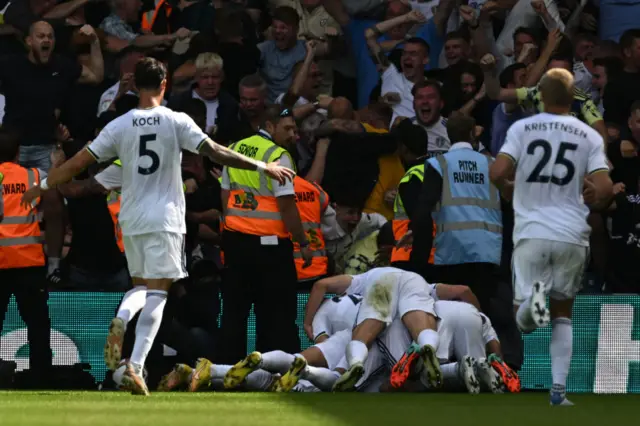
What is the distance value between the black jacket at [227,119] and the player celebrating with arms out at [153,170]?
385 cm

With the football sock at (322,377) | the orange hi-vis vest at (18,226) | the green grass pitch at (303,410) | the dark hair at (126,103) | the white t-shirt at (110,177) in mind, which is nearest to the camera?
the green grass pitch at (303,410)

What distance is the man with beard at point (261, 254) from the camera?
12891 millimetres

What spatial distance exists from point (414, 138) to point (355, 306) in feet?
7.40

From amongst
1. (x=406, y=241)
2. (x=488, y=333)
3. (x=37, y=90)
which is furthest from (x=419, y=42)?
(x=488, y=333)

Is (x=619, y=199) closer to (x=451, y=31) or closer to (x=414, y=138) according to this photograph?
(x=414, y=138)

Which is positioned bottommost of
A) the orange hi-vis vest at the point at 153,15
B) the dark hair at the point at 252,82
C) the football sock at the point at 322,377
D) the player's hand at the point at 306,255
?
the football sock at the point at 322,377

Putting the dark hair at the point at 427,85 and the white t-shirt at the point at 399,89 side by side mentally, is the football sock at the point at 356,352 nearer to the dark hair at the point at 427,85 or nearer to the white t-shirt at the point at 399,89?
the dark hair at the point at 427,85

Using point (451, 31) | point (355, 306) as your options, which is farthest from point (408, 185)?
point (451, 31)

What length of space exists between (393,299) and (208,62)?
4324 mm

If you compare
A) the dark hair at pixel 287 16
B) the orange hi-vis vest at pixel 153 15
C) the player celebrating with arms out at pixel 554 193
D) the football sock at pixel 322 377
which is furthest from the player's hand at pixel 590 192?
the orange hi-vis vest at pixel 153 15

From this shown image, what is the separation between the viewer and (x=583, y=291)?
13.9 meters

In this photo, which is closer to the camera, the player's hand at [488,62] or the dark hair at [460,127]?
the dark hair at [460,127]

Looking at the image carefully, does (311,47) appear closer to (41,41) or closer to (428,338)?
(41,41)

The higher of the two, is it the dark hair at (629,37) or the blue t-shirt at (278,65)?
the dark hair at (629,37)
